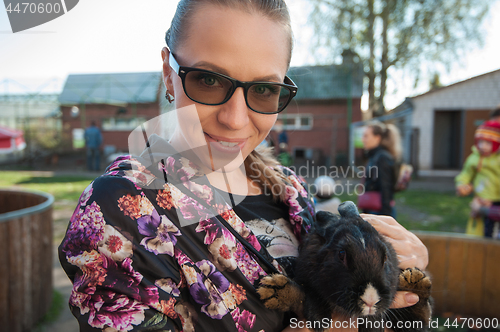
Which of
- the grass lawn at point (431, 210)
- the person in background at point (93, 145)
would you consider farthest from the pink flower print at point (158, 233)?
the person in background at point (93, 145)

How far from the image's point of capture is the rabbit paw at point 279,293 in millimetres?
1066

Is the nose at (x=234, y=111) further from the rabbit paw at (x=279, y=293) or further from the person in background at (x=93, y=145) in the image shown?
the person in background at (x=93, y=145)

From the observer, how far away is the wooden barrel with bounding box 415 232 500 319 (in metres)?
3.33

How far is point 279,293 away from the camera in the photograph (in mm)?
1097

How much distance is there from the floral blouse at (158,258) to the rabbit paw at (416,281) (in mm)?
592

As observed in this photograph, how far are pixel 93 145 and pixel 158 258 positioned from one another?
14.8m

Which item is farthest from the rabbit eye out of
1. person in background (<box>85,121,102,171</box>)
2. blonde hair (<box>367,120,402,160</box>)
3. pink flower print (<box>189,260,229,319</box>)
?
person in background (<box>85,121,102,171</box>)

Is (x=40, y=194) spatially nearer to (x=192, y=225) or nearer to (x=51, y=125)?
(x=192, y=225)

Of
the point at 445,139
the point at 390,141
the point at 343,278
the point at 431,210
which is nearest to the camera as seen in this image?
the point at 343,278

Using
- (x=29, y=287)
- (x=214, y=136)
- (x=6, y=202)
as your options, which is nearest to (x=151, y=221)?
(x=214, y=136)

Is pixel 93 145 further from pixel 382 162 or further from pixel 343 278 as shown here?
pixel 343 278

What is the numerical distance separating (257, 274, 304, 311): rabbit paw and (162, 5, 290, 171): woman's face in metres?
0.49

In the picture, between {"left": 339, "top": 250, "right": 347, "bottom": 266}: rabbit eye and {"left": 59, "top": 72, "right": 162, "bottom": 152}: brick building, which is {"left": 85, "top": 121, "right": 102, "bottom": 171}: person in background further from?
{"left": 339, "top": 250, "right": 347, "bottom": 266}: rabbit eye

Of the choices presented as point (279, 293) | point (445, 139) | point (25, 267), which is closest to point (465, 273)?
point (279, 293)
